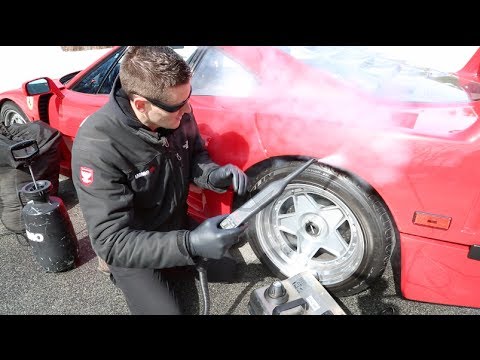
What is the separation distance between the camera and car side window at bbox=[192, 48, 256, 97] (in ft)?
6.59

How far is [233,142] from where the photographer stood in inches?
79.4

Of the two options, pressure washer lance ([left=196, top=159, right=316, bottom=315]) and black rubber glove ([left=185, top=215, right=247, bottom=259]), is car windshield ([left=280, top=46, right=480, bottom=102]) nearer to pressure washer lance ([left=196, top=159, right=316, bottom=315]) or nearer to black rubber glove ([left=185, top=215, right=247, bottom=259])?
pressure washer lance ([left=196, top=159, right=316, bottom=315])

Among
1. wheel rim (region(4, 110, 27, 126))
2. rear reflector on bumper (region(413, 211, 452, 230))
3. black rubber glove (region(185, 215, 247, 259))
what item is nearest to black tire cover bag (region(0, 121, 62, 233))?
wheel rim (region(4, 110, 27, 126))

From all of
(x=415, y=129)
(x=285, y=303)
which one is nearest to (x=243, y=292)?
(x=285, y=303)

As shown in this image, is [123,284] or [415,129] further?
[123,284]

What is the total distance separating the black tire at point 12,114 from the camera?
3.44 metres

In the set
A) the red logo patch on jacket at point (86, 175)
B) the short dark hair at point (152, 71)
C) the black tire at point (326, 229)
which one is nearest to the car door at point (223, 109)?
the black tire at point (326, 229)

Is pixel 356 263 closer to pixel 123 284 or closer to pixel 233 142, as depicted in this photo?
pixel 233 142

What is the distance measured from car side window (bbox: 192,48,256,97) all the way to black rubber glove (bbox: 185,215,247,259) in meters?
0.84

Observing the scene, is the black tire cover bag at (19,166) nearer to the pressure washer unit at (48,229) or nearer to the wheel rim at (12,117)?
the pressure washer unit at (48,229)

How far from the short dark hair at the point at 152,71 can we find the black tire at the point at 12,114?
7.66ft

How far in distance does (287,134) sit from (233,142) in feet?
1.16

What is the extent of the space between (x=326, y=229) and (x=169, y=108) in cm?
115

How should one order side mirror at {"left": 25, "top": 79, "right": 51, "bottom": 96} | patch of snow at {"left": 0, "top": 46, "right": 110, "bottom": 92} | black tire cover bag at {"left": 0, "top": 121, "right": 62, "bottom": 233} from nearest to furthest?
1. black tire cover bag at {"left": 0, "top": 121, "right": 62, "bottom": 233}
2. side mirror at {"left": 25, "top": 79, "right": 51, "bottom": 96}
3. patch of snow at {"left": 0, "top": 46, "right": 110, "bottom": 92}
